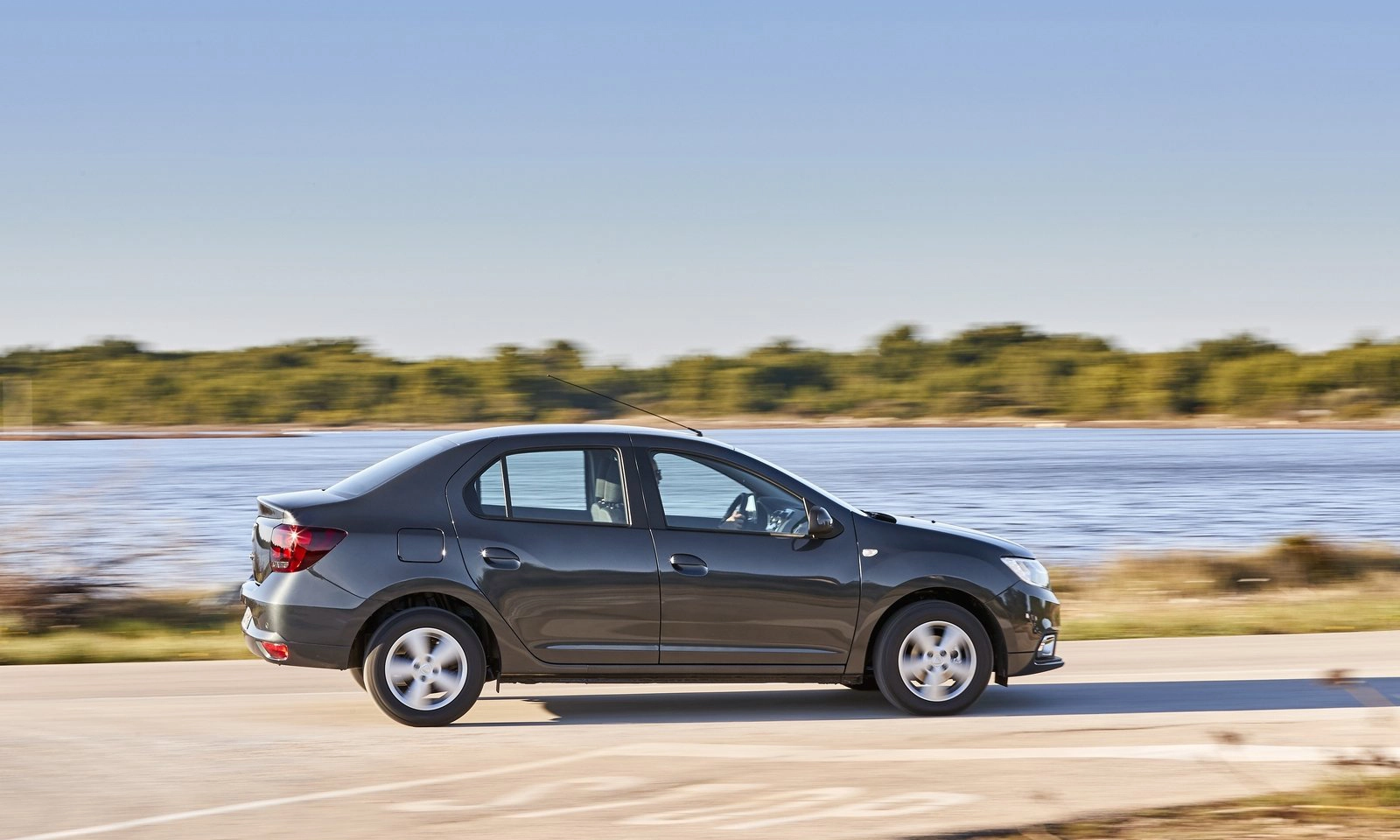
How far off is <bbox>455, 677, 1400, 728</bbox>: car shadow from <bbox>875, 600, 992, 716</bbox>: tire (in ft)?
0.59

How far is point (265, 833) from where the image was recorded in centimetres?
579

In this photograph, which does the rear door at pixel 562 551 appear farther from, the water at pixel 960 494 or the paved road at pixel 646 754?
the water at pixel 960 494

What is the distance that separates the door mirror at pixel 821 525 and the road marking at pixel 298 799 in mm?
1697

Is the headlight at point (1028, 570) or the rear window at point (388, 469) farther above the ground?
the rear window at point (388, 469)

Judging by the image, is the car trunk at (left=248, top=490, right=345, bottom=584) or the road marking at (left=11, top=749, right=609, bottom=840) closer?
the road marking at (left=11, top=749, right=609, bottom=840)

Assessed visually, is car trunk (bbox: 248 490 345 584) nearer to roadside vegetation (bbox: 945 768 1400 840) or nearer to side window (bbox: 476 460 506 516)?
side window (bbox: 476 460 506 516)

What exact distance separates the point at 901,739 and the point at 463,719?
2366mm

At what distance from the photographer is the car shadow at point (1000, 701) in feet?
28.0

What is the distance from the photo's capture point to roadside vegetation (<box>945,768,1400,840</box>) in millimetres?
5680

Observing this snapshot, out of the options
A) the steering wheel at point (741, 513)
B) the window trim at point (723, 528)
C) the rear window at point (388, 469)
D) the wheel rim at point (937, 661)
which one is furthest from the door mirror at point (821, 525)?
the rear window at point (388, 469)

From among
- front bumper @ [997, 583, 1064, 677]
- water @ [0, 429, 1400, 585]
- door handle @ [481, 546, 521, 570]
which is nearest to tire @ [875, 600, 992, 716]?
front bumper @ [997, 583, 1064, 677]

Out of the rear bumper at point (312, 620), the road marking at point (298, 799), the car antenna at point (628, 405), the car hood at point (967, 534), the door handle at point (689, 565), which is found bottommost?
the road marking at point (298, 799)

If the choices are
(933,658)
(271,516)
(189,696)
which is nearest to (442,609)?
(271,516)

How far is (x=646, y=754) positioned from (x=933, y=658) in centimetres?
188
